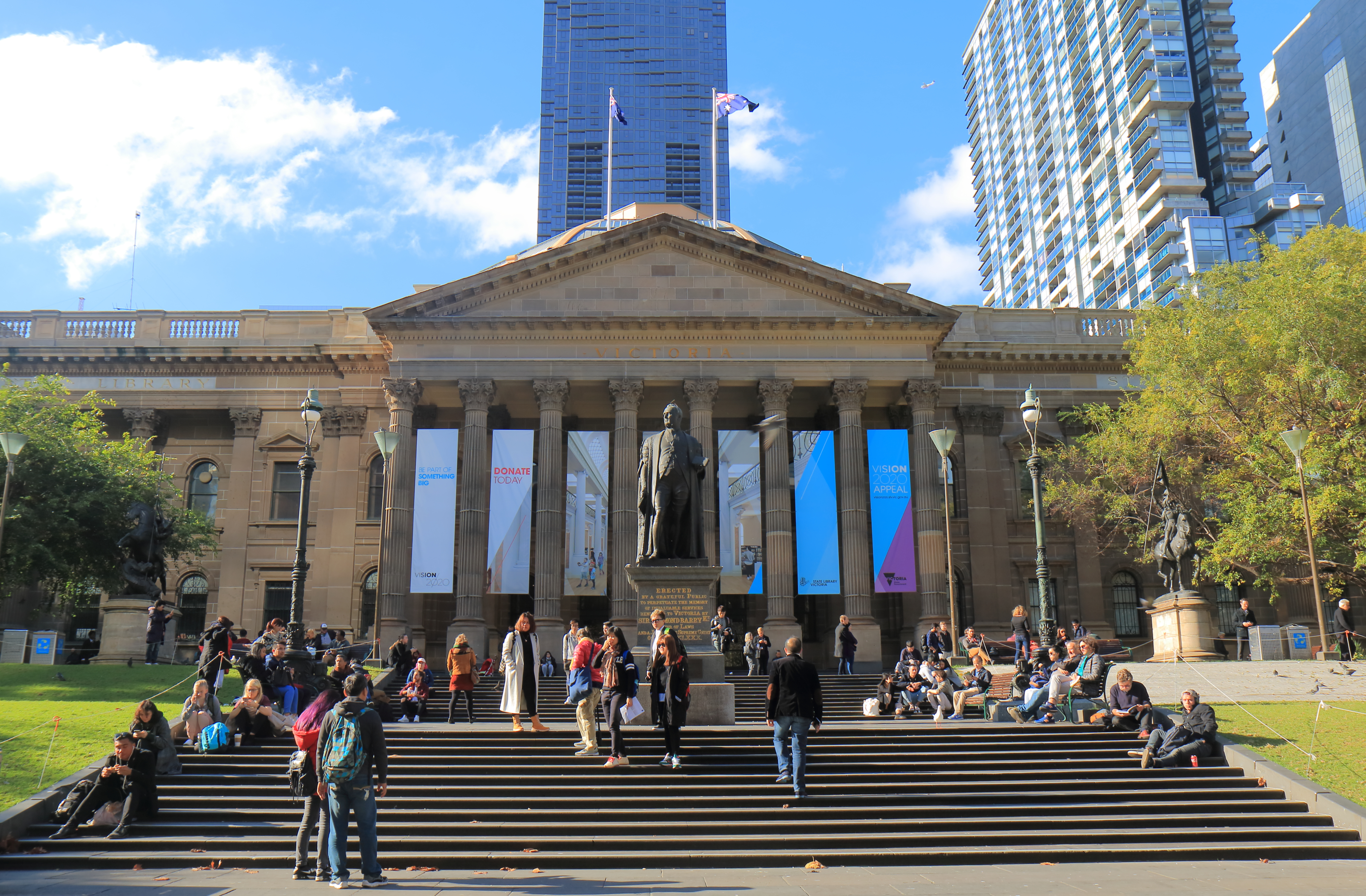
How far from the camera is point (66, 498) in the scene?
28.2 m

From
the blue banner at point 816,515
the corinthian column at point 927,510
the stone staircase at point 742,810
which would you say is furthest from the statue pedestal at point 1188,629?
the blue banner at point 816,515

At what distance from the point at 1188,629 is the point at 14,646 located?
31212mm

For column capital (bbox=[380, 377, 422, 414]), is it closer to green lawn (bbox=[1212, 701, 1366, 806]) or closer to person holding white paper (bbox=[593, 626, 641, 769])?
person holding white paper (bbox=[593, 626, 641, 769])

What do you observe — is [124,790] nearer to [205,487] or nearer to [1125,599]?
[205,487]

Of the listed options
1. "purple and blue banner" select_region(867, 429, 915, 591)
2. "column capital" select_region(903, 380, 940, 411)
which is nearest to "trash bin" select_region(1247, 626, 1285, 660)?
"purple and blue banner" select_region(867, 429, 915, 591)

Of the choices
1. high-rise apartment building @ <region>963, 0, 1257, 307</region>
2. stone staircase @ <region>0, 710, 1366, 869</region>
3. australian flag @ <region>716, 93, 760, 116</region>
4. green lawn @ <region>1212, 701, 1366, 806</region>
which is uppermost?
high-rise apartment building @ <region>963, 0, 1257, 307</region>

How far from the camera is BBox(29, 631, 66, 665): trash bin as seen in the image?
90.7ft

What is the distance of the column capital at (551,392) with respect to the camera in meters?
35.5

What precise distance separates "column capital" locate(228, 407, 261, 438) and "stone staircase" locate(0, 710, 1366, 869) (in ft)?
89.0

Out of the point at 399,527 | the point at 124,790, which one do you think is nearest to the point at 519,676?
the point at 124,790

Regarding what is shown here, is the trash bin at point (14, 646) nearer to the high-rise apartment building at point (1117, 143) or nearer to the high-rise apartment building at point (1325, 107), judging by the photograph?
the high-rise apartment building at point (1117, 143)

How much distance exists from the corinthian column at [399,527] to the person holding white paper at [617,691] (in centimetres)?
1985

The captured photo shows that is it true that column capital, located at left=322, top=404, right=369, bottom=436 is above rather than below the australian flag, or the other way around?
below

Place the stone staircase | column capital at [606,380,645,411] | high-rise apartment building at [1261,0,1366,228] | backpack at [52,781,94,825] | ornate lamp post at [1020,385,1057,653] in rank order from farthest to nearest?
1. high-rise apartment building at [1261,0,1366,228]
2. column capital at [606,380,645,411]
3. ornate lamp post at [1020,385,1057,653]
4. backpack at [52,781,94,825]
5. the stone staircase
